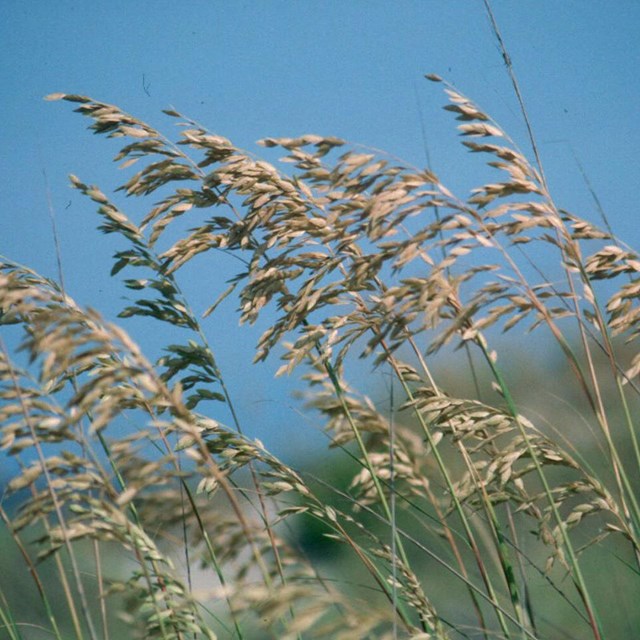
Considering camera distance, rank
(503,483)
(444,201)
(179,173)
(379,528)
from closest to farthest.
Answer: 1. (444,201)
2. (503,483)
3. (179,173)
4. (379,528)

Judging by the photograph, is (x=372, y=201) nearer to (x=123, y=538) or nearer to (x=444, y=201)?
(x=444, y=201)

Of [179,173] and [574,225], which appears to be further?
[179,173]

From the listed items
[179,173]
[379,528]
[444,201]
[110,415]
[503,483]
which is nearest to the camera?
[110,415]

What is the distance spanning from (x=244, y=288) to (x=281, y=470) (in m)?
0.49

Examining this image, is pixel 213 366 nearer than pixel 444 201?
No

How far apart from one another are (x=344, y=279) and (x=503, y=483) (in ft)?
2.09

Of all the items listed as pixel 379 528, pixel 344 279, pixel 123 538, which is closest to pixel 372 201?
pixel 344 279

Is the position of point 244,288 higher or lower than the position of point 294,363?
higher

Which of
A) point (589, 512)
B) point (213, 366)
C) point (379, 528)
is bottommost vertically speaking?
point (379, 528)

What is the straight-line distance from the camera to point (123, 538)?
1501 millimetres

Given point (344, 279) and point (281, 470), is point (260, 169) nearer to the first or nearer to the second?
point (344, 279)

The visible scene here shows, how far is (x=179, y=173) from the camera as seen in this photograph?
2.40 meters

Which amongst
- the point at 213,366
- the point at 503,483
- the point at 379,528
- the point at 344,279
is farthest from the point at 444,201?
the point at 379,528

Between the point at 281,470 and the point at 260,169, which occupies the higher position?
the point at 260,169
